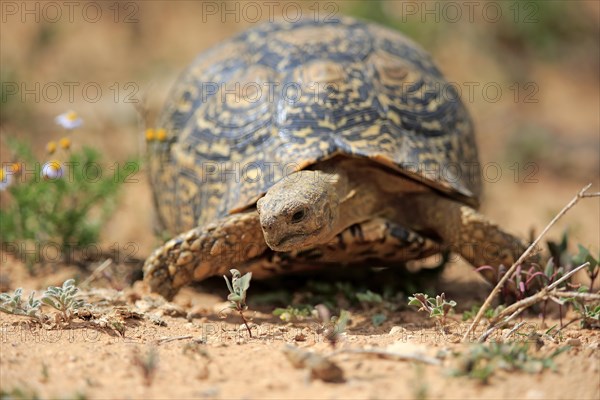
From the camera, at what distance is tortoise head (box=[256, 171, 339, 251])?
14.1 ft

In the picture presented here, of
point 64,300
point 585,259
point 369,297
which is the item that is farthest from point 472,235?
point 64,300

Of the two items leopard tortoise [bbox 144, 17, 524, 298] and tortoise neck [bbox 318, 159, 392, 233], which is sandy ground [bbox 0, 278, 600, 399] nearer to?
leopard tortoise [bbox 144, 17, 524, 298]

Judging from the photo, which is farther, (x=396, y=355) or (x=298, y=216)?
(x=298, y=216)

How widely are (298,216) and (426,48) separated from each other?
8.39 m

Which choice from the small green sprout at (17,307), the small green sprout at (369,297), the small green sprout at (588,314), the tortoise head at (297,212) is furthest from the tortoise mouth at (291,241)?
the small green sprout at (588,314)

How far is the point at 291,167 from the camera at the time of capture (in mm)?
4977

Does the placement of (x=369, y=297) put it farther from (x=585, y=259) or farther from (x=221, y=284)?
(x=221, y=284)

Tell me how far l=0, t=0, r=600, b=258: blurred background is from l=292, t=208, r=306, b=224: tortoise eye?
5233 millimetres

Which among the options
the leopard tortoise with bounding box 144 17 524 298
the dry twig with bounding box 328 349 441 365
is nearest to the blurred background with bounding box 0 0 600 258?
the leopard tortoise with bounding box 144 17 524 298

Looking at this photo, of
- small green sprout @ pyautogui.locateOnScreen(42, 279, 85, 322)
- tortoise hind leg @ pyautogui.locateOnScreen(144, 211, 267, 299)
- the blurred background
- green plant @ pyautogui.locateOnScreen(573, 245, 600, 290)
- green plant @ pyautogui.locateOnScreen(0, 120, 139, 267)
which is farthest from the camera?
the blurred background

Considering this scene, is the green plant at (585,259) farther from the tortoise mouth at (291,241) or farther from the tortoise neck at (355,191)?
the tortoise mouth at (291,241)

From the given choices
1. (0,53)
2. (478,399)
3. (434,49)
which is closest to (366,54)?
(478,399)

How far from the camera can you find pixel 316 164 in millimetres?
5059

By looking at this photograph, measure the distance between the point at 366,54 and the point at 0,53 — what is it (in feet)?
26.0
